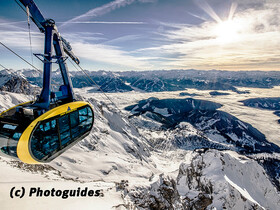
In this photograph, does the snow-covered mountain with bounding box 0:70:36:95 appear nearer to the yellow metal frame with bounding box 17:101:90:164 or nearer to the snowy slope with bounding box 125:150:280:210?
the snowy slope with bounding box 125:150:280:210

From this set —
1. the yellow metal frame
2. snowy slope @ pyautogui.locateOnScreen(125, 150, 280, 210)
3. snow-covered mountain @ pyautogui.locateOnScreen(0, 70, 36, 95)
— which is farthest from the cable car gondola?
snow-covered mountain @ pyautogui.locateOnScreen(0, 70, 36, 95)

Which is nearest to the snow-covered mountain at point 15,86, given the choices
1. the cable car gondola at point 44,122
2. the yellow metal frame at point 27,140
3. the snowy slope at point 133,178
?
the snowy slope at point 133,178

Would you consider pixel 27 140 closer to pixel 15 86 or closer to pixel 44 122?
pixel 44 122

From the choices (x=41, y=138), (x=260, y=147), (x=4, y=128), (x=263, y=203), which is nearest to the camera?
(x=4, y=128)

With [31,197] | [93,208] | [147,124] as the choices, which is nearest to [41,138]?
[31,197]

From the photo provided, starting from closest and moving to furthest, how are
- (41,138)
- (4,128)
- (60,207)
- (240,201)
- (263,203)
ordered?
(4,128), (41,138), (60,207), (240,201), (263,203)

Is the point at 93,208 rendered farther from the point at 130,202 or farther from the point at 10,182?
the point at 10,182

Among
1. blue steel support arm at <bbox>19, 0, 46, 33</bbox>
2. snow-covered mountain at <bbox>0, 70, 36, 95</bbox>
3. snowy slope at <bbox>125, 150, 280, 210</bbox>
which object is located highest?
blue steel support arm at <bbox>19, 0, 46, 33</bbox>

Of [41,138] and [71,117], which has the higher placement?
[71,117]

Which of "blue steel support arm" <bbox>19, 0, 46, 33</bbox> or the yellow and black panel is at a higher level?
"blue steel support arm" <bbox>19, 0, 46, 33</bbox>
